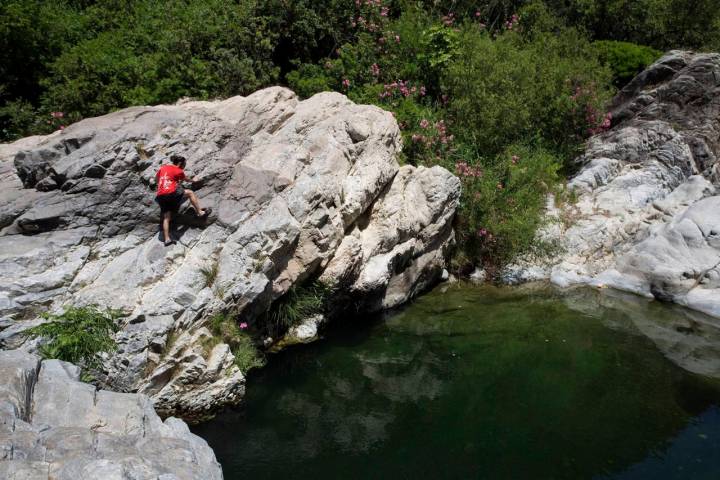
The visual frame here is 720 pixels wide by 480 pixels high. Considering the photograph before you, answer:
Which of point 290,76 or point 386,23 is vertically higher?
point 386,23

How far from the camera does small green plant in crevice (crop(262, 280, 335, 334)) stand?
1343 cm

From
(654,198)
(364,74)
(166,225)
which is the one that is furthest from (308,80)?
(654,198)

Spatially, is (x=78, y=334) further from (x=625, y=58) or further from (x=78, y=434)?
(x=625, y=58)

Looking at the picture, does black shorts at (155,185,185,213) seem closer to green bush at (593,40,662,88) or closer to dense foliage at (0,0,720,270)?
dense foliage at (0,0,720,270)

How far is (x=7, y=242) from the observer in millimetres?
10922

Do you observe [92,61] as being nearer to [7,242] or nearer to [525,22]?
[7,242]

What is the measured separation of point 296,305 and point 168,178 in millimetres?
4056

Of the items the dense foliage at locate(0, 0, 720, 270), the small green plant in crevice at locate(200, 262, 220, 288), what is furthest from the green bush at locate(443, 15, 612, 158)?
the small green plant in crevice at locate(200, 262, 220, 288)

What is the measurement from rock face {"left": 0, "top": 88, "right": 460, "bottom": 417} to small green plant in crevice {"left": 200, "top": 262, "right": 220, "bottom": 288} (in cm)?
3

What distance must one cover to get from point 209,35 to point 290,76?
2865 millimetres

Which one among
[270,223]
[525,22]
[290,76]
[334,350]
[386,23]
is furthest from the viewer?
[525,22]

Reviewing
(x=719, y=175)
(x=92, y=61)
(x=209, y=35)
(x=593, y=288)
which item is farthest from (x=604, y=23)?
(x=92, y=61)

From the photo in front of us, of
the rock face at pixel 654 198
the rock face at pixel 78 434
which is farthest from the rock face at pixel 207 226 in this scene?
the rock face at pixel 654 198

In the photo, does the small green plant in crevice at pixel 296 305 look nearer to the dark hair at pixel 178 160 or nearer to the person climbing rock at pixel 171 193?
the person climbing rock at pixel 171 193
